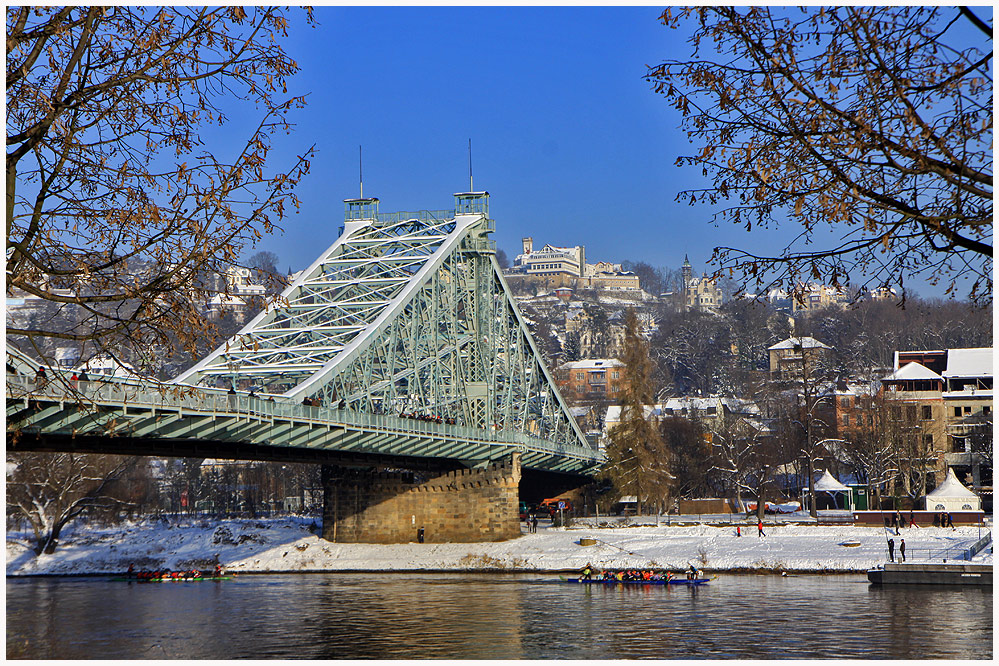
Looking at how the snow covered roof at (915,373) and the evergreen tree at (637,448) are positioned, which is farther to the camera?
the snow covered roof at (915,373)

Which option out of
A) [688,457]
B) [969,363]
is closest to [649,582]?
[688,457]

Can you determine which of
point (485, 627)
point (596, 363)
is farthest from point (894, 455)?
point (596, 363)

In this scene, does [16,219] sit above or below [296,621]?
above

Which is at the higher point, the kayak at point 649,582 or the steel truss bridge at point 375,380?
the steel truss bridge at point 375,380

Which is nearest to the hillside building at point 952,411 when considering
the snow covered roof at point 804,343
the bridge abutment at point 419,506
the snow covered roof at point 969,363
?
the snow covered roof at point 969,363

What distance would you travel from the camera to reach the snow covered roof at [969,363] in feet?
308

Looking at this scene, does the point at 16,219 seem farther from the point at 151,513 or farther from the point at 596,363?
the point at 596,363

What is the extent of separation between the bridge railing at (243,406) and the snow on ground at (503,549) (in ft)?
20.6

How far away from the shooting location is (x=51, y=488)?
71312mm

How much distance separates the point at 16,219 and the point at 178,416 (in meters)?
28.4

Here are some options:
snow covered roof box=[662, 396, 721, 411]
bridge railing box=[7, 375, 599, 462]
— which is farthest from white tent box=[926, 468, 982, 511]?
snow covered roof box=[662, 396, 721, 411]

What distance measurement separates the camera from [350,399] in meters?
56.6

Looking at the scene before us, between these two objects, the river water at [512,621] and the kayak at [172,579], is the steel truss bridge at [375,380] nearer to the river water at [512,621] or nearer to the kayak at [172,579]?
the river water at [512,621]

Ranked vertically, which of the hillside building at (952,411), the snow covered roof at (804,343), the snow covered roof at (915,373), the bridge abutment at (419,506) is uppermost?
the snow covered roof at (804,343)
